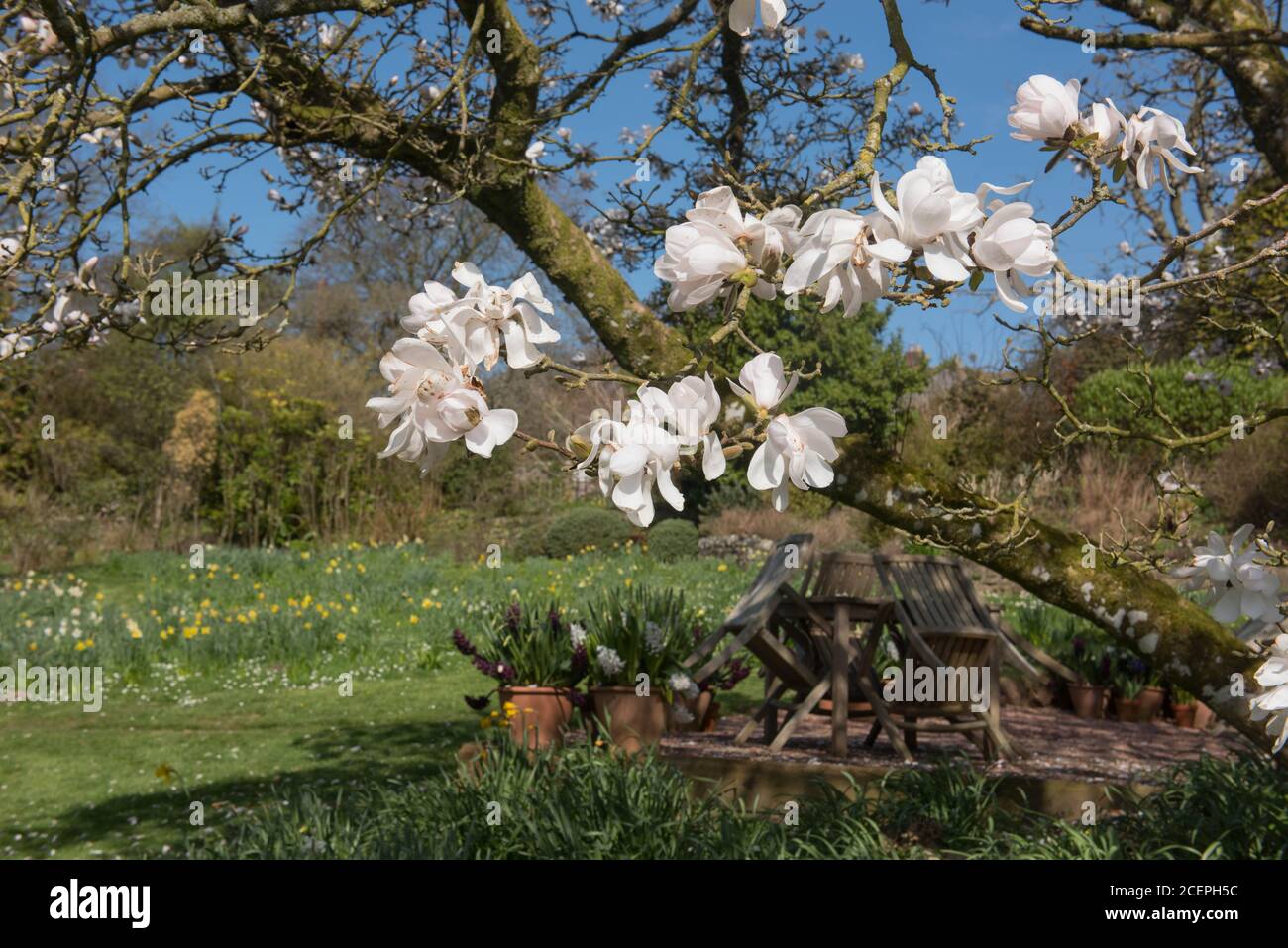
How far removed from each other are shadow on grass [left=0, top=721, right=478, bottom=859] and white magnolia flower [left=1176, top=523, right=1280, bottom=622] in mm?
2781

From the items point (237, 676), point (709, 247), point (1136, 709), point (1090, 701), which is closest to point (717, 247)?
point (709, 247)

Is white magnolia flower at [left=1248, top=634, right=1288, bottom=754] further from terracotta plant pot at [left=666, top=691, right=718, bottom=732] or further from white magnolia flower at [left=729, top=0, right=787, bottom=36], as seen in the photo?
terracotta plant pot at [left=666, top=691, right=718, bottom=732]

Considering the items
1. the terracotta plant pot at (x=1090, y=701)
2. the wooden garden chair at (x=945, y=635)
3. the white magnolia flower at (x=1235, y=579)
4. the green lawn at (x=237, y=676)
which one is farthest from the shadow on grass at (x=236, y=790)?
the terracotta plant pot at (x=1090, y=701)

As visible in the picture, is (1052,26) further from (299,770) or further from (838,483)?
(299,770)

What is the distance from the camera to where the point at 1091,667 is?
286 inches

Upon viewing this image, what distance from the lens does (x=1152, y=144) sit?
6.06ft

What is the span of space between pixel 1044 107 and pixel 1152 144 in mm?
243

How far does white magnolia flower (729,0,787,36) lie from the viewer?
152 centimetres

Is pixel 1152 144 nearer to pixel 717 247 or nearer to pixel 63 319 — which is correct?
pixel 717 247

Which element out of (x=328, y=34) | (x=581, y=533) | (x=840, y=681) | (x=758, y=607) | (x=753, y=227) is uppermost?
(x=328, y=34)

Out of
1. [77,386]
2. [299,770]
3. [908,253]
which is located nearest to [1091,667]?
[299,770]

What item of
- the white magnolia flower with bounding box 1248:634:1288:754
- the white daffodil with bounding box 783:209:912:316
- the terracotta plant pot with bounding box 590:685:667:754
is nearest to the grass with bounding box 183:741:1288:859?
the terracotta plant pot with bounding box 590:685:667:754

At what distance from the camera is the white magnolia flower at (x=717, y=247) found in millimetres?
1312
